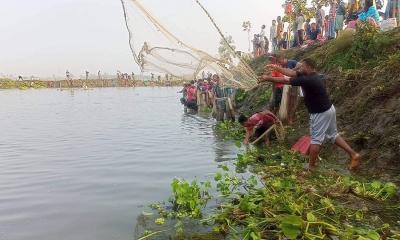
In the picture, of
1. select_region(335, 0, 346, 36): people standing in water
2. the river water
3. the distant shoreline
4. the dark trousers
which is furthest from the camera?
the distant shoreline

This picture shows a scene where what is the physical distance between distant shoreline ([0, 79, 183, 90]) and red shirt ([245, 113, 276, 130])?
6141 centimetres

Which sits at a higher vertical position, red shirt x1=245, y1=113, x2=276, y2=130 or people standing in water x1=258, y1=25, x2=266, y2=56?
people standing in water x1=258, y1=25, x2=266, y2=56

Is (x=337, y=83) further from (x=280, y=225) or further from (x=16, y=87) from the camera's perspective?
(x=16, y=87)

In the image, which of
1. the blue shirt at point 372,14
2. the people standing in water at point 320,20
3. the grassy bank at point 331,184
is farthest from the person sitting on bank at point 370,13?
the people standing in water at point 320,20

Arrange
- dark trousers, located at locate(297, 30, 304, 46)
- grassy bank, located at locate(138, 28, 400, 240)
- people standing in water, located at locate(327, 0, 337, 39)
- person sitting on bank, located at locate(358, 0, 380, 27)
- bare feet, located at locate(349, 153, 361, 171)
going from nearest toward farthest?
grassy bank, located at locate(138, 28, 400, 240)
bare feet, located at locate(349, 153, 361, 171)
person sitting on bank, located at locate(358, 0, 380, 27)
people standing in water, located at locate(327, 0, 337, 39)
dark trousers, located at locate(297, 30, 304, 46)

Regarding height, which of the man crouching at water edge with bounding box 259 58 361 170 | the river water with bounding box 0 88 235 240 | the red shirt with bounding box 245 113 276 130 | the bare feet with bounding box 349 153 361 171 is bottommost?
the river water with bounding box 0 88 235 240

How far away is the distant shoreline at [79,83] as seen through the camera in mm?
67056

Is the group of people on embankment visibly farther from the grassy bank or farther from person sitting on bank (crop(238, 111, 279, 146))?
the grassy bank

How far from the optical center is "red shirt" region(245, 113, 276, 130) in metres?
10.8

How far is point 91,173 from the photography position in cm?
861

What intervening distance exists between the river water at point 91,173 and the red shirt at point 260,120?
852 mm

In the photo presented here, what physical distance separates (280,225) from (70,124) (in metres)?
16.1

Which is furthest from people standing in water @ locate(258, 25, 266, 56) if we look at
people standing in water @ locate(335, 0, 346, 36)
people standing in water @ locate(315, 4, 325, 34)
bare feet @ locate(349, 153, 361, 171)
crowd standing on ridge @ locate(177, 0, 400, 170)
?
bare feet @ locate(349, 153, 361, 171)

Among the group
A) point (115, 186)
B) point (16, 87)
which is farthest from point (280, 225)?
point (16, 87)
